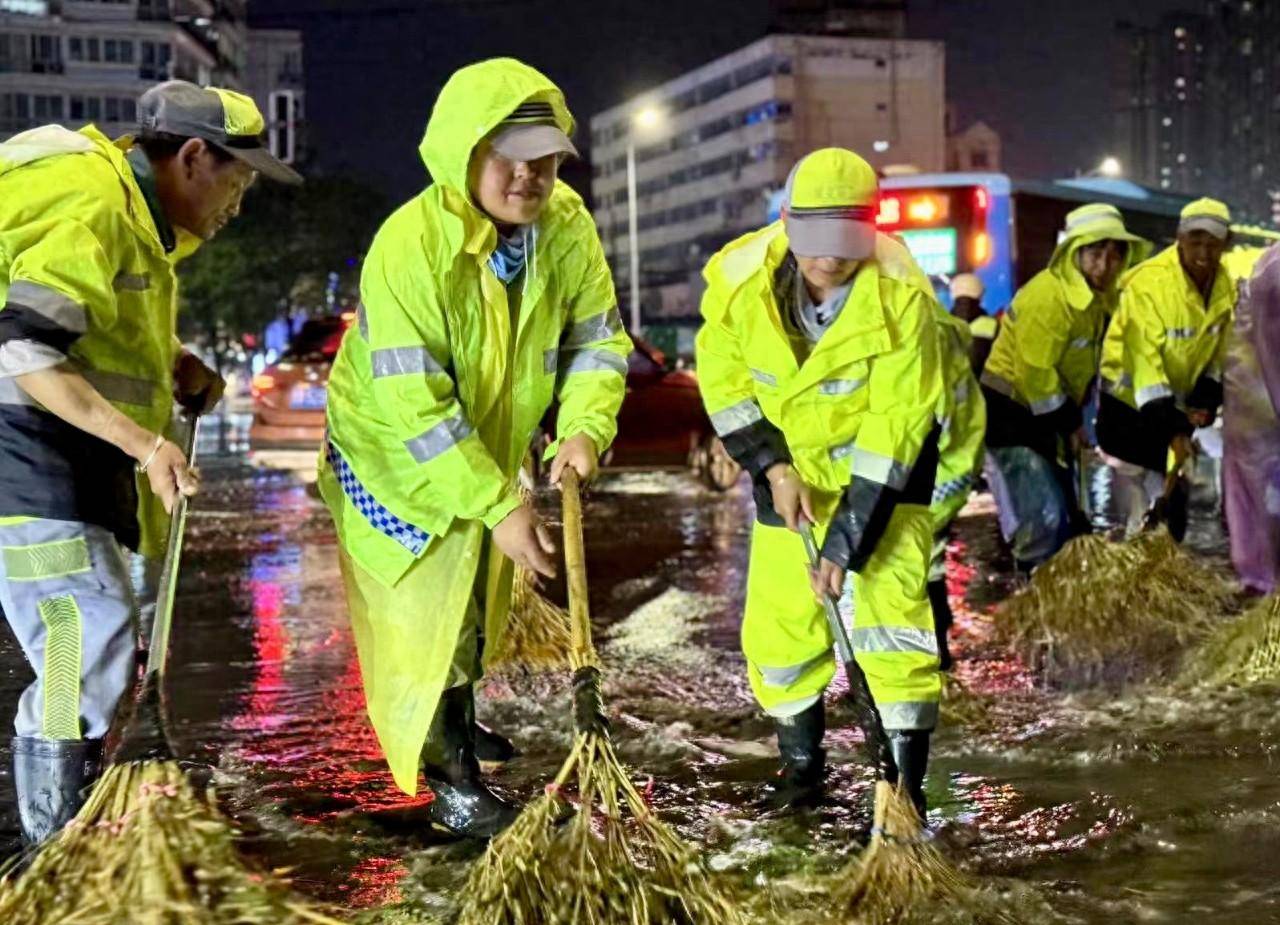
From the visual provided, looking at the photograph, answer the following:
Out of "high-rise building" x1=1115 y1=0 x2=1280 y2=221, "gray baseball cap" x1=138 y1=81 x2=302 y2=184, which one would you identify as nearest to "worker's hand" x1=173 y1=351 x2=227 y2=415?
"gray baseball cap" x1=138 y1=81 x2=302 y2=184

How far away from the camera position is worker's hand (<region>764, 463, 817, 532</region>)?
4395 mm

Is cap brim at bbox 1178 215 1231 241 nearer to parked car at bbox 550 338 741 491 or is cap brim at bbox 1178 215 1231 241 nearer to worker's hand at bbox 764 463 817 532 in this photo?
worker's hand at bbox 764 463 817 532

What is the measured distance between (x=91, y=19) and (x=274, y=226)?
3510 centimetres

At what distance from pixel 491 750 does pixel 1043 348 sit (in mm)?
3412

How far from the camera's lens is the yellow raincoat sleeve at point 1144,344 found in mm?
7531

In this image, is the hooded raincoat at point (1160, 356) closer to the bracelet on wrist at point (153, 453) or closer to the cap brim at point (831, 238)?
the cap brim at point (831, 238)

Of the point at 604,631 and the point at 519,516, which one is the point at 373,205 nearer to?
the point at 604,631

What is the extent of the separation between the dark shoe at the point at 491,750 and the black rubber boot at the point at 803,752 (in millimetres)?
879

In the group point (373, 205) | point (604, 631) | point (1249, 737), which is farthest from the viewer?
point (373, 205)

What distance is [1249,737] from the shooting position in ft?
17.5

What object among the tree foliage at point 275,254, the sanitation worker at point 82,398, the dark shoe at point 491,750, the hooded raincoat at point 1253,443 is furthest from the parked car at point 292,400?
the tree foliage at point 275,254

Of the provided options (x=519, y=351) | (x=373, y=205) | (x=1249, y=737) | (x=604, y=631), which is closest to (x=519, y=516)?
(x=519, y=351)

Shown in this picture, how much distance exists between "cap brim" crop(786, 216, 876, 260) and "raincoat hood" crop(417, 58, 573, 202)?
73 cm

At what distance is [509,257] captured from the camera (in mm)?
4121
